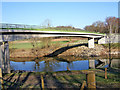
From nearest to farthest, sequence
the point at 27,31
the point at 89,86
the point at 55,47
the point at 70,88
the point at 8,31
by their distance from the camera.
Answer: the point at 89,86 → the point at 70,88 → the point at 8,31 → the point at 27,31 → the point at 55,47

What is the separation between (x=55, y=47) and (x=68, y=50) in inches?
210

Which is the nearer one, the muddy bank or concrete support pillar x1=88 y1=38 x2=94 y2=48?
the muddy bank

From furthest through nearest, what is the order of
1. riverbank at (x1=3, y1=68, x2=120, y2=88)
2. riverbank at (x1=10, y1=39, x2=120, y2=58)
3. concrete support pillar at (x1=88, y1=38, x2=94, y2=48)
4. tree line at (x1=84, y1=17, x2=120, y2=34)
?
tree line at (x1=84, y1=17, x2=120, y2=34) < concrete support pillar at (x1=88, y1=38, x2=94, y2=48) < riverbank at (x1=10, y1=39, x2=120, y2=58) < riverbank at (x1=3, y1=68, x2=120, y2=88)

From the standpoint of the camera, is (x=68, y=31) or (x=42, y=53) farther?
(x=42, y=53)

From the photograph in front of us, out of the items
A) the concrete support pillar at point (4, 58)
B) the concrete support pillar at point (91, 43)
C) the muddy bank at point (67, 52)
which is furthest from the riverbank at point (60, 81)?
the concrete support pillar at point (91, 43)

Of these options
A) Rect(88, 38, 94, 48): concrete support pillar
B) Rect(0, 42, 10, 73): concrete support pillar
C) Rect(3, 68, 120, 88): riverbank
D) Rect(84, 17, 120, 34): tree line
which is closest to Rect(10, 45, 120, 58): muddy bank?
Rect(88, 38, 94, 48): concrete support pillar

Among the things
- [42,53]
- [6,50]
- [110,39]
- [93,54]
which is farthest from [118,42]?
[6,50]

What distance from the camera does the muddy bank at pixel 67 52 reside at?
39531 millimetres

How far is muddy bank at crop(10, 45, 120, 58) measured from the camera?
39531 millimetres

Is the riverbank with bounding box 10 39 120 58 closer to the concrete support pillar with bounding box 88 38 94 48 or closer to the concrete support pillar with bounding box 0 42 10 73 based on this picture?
the concrete support pillar with bounding box 88 38 94 48

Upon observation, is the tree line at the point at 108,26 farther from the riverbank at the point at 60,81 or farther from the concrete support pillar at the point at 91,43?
the riverbank at the point at 60,81

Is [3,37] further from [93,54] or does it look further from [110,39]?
[110,39]

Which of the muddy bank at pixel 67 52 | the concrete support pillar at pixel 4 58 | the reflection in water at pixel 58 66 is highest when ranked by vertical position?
the concrete support pillar at pixel 4 58

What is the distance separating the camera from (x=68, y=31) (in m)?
30.9
